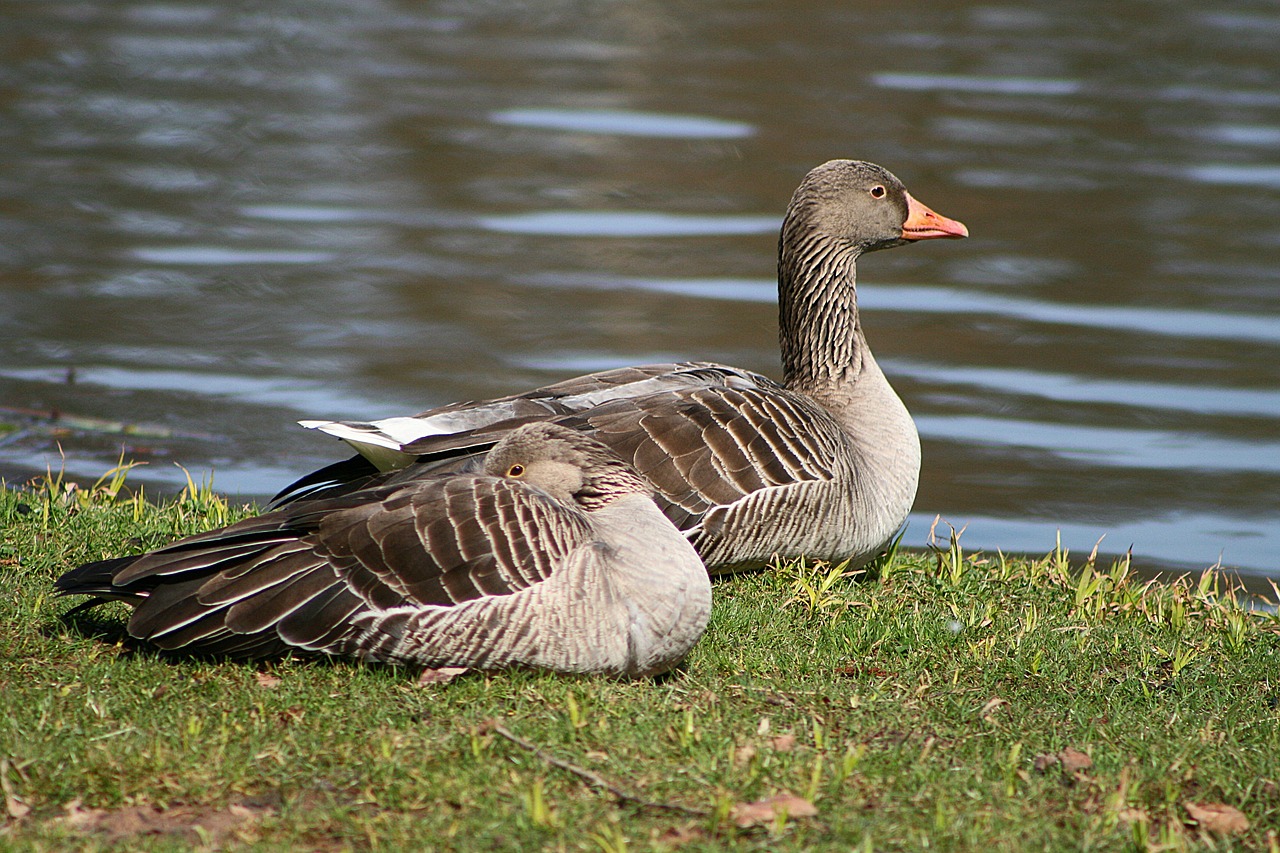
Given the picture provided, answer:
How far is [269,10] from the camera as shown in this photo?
98.2 ft

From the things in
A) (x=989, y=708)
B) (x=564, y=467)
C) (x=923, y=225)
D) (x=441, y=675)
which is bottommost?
(x=989, y=708)

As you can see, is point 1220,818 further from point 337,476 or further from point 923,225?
point 923,225

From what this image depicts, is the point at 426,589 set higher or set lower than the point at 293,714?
higher

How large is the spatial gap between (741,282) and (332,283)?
13.8 ft

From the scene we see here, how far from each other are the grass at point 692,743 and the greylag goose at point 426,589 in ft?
0.45

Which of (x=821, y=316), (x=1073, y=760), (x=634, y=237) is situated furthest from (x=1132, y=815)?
(x=634, y=237)

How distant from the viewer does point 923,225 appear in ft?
29.2

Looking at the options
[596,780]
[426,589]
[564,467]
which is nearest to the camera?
[596,780]

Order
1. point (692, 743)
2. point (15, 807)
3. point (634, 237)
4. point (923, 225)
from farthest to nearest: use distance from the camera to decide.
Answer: point (634, 237) < point (923, 225) < point (692, 743) < point (15, 807)

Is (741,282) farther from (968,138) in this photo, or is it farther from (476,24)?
(476,24)

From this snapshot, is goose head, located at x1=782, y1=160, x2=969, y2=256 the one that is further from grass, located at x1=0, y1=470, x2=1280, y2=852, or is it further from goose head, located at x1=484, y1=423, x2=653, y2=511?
goose head, located at x1=484, y1=423, x2=653, y2=511

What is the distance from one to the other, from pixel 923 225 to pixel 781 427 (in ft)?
6.41

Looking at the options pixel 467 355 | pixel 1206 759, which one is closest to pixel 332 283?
pixel 467 355

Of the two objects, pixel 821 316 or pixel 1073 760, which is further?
pixel 821 316
